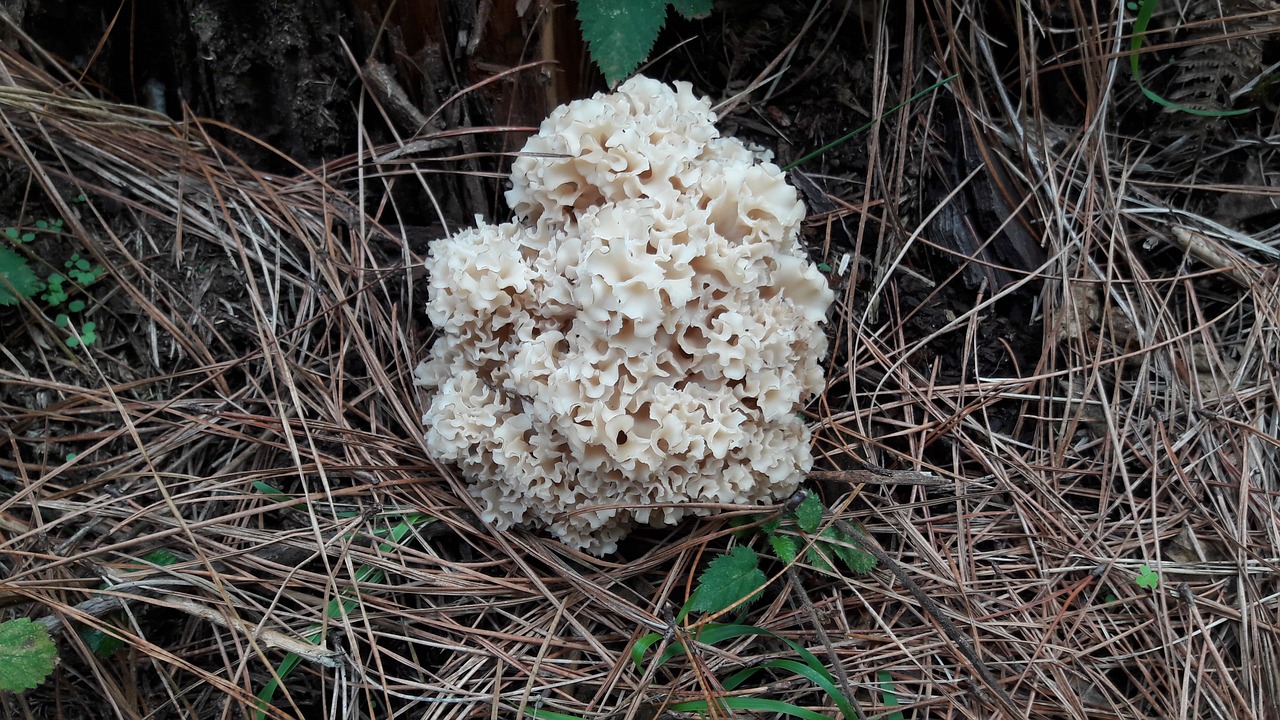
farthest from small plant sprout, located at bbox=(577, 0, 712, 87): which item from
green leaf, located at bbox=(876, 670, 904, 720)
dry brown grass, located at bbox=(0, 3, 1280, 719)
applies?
green leaf, located at bbox=(876, 670, 904, 720)

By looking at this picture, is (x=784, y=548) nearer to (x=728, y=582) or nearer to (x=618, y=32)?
(x=728, y=582)

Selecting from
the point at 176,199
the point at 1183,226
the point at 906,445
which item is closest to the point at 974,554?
the point at 906,445

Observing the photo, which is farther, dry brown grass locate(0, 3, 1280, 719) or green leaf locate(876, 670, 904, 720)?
dry brown grass locate(0, 3, 1280, 719)

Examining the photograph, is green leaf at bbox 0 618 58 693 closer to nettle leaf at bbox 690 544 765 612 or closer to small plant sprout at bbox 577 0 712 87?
nettle leaf at bbox 690 544 765 612

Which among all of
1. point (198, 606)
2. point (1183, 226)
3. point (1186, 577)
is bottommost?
point (1186, 577)

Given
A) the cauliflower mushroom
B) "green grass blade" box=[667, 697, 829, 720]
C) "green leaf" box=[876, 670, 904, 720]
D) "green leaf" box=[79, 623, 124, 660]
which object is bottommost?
"green leaf" box=[876, 670, 904, 720]

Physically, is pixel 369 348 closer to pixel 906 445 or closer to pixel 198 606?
pixel 198 606

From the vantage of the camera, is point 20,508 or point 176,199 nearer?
point 20,508
